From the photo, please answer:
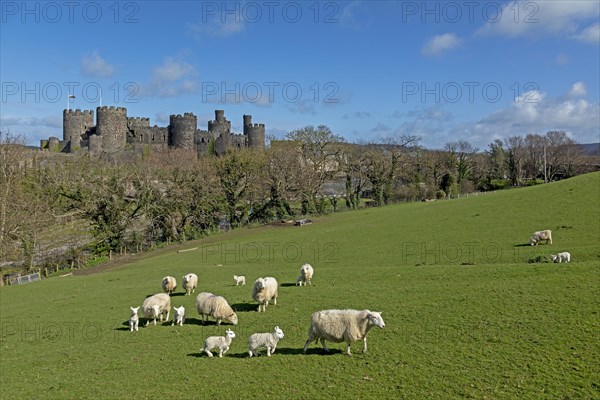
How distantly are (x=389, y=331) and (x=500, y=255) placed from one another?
1491 centimetres

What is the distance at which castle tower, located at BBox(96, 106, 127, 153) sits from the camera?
89.7 m

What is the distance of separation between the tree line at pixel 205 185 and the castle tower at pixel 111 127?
42.1 ft

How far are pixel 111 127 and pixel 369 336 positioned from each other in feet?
285

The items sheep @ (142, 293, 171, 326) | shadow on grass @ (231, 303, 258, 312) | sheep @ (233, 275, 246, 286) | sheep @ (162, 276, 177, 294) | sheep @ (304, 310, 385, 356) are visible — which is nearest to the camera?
sheep @ (304, 310, 385, 356)

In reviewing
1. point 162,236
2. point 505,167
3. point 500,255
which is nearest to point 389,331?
point 500,255

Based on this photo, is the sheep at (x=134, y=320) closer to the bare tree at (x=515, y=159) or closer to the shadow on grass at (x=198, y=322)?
the shadow on grass at (x=198, y=322)

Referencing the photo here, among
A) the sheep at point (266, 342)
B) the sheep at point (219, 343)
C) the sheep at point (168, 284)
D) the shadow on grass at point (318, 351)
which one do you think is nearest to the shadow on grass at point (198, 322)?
the sheep at point (219, 343)

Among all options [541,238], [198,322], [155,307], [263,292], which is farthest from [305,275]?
[541,238]

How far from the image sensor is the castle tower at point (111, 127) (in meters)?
89.7

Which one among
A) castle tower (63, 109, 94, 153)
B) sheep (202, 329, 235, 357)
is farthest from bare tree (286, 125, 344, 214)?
sheep (202, 329, 235, 357)

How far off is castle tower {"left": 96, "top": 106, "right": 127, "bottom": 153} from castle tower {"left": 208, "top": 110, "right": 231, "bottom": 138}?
738 inches

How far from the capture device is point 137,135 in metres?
95.7

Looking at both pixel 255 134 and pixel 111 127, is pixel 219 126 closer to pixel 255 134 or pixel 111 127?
pixel 255 134

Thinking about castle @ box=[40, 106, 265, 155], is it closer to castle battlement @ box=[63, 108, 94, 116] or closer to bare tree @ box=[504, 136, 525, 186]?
castle battlement @ box=[63, 108, 94, 116]
